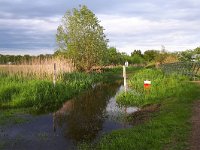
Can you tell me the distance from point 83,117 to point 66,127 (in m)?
1.74

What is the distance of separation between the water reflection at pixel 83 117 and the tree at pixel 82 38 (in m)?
21.3

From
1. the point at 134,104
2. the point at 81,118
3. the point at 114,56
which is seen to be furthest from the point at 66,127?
the point at 114,56

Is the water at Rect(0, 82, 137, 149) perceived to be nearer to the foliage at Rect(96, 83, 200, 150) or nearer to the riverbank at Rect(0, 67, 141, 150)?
the riverbank at Rect(0, 67, 141, 150)

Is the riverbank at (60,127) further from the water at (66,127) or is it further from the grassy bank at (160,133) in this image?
the grassy bank at (160,133)

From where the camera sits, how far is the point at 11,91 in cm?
1566

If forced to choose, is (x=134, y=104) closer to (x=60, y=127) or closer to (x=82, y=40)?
(x=60, y=127)

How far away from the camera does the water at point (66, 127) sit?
28.3 feet

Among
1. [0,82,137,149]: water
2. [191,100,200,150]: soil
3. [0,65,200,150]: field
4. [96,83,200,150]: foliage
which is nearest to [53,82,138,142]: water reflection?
[0,82,137,149]: water

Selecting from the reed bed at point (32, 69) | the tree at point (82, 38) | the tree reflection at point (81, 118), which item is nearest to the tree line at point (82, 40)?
the tree at point (82, 38)

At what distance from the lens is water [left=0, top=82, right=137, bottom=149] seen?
8.64 metres

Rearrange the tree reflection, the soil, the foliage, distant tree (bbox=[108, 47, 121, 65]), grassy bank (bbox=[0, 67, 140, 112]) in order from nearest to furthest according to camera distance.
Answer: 1. the soil
2. the foliage
3. the tree reflection
4. grassy bank (bbox=[0, 67, 140, 112])
5. distant tree (bbox=[108, 47, 121, 65])

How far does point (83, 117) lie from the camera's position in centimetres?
1221

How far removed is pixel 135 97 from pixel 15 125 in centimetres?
Answer: 654

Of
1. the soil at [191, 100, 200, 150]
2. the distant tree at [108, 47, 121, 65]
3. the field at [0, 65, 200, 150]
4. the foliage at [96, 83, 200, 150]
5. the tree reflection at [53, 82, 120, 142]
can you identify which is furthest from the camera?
the distant tree at [108, 47, 121, 65]
